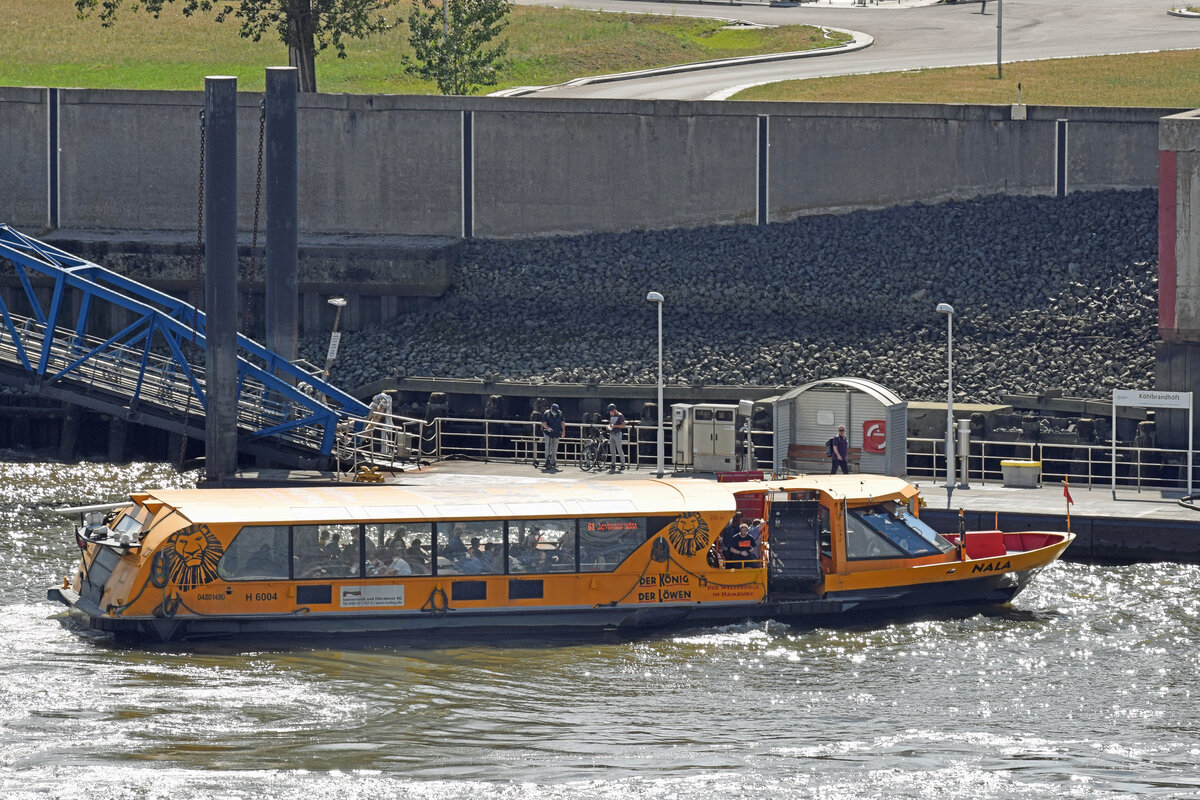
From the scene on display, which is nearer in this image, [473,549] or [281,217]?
[473,549]

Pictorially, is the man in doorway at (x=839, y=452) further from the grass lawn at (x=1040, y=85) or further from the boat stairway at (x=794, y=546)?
the grass lawn at (x=1040, y=85)

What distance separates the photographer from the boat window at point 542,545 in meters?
27.2

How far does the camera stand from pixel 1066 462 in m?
37.4

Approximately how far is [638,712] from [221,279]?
15.8 m

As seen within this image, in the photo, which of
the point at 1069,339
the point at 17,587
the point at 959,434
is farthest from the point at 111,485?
the point at 1069,339

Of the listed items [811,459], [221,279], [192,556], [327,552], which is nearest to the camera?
[192,556]

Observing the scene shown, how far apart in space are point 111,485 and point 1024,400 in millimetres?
19463

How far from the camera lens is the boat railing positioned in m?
36.7

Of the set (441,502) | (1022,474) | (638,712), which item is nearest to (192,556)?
(441,502)

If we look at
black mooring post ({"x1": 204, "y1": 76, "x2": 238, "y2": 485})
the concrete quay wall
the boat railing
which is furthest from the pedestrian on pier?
the concrete quay wall

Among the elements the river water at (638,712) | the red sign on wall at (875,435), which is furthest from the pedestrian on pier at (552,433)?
the river water at (638,712)

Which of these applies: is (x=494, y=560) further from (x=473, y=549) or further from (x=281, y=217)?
(x=281, y=217)

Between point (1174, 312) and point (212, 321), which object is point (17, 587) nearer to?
point (212, 321)

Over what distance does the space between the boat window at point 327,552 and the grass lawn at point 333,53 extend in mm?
35738
